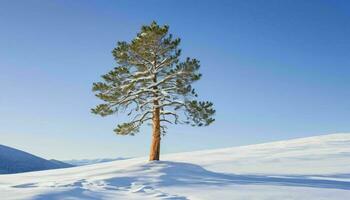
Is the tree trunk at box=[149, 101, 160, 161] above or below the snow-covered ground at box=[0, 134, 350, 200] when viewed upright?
above

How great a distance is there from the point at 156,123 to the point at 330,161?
1102 cm

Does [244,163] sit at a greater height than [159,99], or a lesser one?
lesser

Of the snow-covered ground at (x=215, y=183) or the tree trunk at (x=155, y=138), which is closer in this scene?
the snow-covered ground at (x=215, y=183)

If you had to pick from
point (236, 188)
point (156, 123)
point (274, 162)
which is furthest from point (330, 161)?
point (236, 188)

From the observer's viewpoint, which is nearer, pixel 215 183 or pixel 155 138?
pixel 215 183

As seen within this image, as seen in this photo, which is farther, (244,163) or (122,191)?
(244,163)

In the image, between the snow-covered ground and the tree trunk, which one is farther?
the tree trunk

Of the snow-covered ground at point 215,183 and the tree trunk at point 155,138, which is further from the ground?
the tree trunk at point 155,138

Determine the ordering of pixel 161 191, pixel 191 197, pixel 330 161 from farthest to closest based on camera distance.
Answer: pixel 330 161 < pixel 161 191 < pixel 191 197

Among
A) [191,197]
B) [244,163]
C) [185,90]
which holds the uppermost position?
[185,90]

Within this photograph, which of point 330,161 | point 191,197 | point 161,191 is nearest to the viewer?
point 191,197

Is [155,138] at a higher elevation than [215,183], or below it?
higher

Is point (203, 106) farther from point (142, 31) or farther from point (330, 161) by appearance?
point (330, 161)

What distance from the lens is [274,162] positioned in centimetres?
2878
